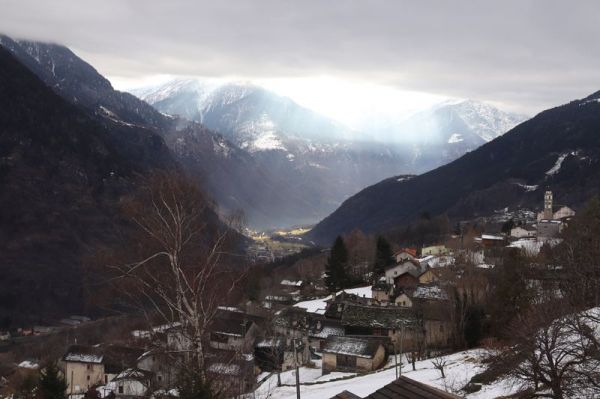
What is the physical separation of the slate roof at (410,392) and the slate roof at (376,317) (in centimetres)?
3942

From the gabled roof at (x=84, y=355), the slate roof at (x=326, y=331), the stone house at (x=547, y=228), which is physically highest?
the stone house at (x=547, y=228)

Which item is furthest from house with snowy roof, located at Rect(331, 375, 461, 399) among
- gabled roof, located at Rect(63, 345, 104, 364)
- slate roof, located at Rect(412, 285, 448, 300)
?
gabled roof, located at Rect(63, 345, 104, 364)

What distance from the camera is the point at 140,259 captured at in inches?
552

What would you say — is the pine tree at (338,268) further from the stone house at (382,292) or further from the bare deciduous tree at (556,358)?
the bare deciduous tree at (556,358)

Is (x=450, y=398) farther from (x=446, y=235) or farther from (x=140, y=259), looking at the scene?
(x=446, y=235)

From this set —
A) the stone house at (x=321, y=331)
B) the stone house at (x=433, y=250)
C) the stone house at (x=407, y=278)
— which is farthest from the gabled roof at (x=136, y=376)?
the stone house at (x=433, y=250)

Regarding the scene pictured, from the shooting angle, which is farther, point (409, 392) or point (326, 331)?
point (326, 331)

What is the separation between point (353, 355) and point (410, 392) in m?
35.4

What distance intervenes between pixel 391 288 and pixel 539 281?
92.1 ft

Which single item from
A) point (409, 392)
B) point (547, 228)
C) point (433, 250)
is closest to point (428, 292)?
point (433, 250)

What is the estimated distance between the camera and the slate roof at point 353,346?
45.3 metres

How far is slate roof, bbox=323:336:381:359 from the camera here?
45.3m

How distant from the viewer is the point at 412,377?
32.2 metres

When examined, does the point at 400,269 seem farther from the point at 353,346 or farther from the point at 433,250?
the point at 353,346
